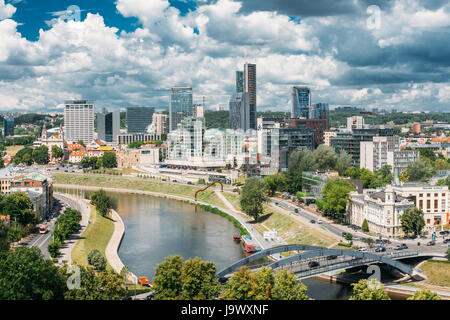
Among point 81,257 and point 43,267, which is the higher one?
point 43,267

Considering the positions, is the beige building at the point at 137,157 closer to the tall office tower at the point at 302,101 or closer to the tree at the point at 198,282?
the tall office tower at the point at 302,101

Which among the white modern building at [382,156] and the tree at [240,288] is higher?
the white modern building at [382,156]

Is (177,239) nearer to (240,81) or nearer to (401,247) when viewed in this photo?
(401,247)

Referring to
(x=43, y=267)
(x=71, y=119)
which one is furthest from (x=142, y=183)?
(x=71, y=119)

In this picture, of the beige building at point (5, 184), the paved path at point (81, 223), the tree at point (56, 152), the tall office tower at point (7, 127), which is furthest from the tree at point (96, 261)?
the tall office tower at point (7, 127)

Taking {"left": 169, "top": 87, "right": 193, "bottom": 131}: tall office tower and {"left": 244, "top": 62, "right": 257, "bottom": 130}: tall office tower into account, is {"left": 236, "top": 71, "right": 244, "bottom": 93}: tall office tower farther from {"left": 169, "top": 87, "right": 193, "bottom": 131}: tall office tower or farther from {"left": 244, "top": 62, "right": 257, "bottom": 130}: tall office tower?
{"left": 169, "top": 87, "right": 193, "bottom": 131}: tall office tower

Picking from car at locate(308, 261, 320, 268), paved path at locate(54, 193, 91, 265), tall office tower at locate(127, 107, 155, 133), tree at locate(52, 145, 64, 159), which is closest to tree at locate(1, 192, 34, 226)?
paved path at locate(54, 193, 91, 265)

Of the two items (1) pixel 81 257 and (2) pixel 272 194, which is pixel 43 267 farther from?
(2) pixel 272 194
